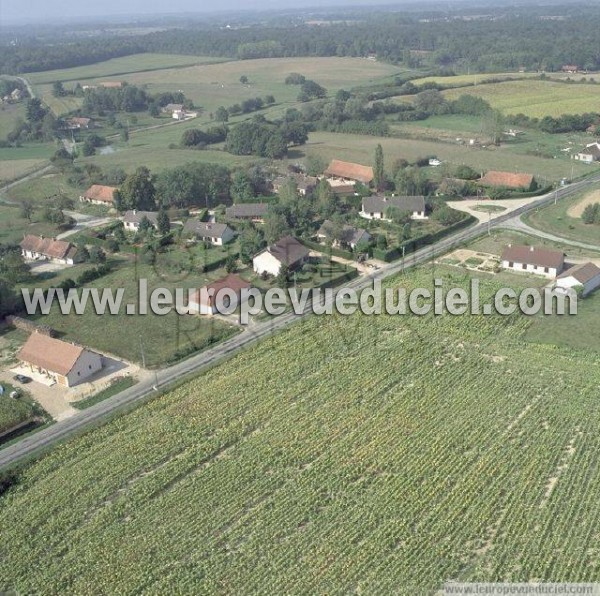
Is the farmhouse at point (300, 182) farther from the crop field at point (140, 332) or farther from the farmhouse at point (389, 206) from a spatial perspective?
→ the crop field at point (140, 332)

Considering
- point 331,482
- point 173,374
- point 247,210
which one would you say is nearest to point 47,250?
point 247,210

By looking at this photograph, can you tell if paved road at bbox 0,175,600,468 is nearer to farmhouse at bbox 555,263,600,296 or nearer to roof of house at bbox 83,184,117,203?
farmhouse at bbox 555,263,600,296

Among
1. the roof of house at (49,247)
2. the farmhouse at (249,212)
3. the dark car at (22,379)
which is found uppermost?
the farmhouse at (249,212)

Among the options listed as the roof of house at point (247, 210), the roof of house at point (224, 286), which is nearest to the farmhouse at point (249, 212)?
the roof of house at point (247, 210)

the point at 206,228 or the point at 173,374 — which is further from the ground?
the point at 206,228

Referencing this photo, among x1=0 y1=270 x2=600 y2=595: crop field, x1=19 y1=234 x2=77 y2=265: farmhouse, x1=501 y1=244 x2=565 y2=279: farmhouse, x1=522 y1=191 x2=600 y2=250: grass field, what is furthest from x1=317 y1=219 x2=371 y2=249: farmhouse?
x1=19 y1=234 x2=77 y2=265: farmhouse

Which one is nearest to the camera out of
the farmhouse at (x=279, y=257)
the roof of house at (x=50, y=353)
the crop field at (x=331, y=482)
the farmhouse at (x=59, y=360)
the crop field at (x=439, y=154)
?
the crop field at (x=331, y=482)

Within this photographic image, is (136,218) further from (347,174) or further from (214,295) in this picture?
(347,174)
